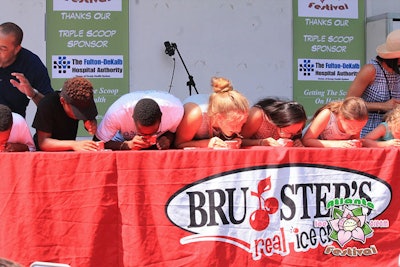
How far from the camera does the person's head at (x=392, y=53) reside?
14.5ft

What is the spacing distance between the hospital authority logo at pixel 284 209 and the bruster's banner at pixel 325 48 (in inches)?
164

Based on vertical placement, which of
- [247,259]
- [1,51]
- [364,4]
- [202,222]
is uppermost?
[364,4]

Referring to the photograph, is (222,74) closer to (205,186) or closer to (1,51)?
(1,51)

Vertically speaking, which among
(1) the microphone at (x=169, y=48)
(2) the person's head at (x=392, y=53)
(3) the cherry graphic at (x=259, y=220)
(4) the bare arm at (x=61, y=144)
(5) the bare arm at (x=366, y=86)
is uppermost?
(1) the microphone at (x=169, y=48)

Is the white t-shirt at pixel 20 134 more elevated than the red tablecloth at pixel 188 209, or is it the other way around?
the white t-shirt at pixel 20 134

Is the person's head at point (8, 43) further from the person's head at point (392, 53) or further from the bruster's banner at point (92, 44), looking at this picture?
the person's head at point (392, 53)

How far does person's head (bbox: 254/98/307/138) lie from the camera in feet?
12.0

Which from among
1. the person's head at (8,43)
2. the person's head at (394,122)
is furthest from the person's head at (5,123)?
the person's head at (394,122)

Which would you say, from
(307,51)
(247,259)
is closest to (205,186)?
(247,259)

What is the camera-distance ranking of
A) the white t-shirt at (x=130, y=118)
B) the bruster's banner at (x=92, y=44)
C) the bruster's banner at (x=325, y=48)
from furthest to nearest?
1. the bruster's banner at (x=325, y=48)
2. the bruster's banner at (x=92, y=44)
3. the white t-shirt at (x=130, y=118)

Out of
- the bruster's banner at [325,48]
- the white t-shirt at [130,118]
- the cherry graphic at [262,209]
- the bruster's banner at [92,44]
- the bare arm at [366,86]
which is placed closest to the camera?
the cherry graphic at [262,209]

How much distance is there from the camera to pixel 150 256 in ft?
10.4

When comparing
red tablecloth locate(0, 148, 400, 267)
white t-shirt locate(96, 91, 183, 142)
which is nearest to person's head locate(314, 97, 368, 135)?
red tablecloth locate(0, 148, 400, 267)

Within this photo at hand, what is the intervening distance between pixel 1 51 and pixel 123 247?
199cm
